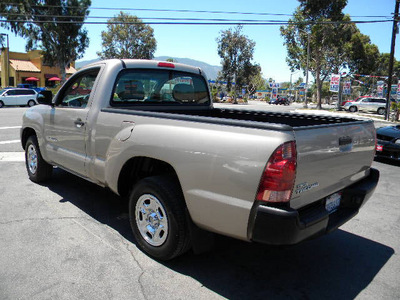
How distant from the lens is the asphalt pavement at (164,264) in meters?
2.87

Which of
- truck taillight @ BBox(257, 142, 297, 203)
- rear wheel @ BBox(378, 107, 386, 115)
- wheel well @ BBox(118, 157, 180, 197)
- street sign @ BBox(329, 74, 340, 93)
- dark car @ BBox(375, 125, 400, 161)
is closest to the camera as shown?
truck taillight @ BBox(257, 142, 297, 203)

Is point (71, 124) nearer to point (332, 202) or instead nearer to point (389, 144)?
point (332, 202)

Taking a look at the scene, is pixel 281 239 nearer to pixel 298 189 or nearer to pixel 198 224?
pixel 298 189

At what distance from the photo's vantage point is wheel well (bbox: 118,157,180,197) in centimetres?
340

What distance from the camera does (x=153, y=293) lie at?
2814 millimetres

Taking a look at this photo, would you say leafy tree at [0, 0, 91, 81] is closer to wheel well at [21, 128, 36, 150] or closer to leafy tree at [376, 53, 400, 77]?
wheel well at [21, 128, 36, 150]

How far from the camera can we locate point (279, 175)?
94.6 inches

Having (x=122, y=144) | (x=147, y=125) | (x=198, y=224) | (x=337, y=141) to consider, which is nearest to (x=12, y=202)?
(x=122, y=144)

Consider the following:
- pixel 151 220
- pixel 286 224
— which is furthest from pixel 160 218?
pixel 286 224

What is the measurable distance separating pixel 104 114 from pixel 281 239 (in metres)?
2.34

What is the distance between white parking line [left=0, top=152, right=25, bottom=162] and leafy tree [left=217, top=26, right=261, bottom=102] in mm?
48293

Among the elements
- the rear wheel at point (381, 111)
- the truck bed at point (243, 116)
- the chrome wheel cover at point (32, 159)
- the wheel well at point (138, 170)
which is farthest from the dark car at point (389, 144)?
the rear wheel at point (381, 111)

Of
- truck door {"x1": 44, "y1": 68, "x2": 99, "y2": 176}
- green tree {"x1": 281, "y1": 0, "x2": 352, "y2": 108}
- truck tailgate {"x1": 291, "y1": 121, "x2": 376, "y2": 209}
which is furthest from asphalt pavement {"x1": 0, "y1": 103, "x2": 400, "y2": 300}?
green tree {"x1": 281, "y1": 0, "x2": 352, "y2": 108}

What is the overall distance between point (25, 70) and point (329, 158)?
2036 inches
